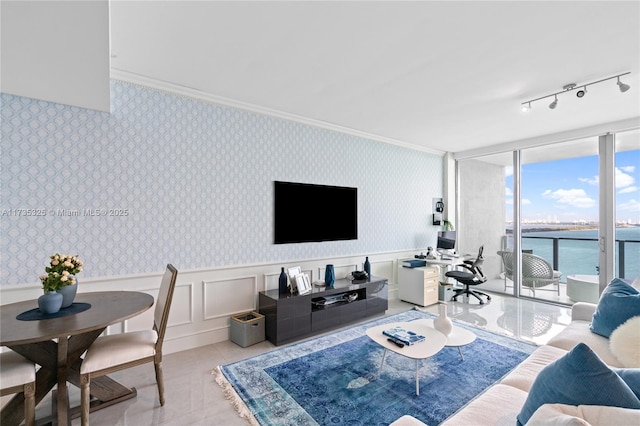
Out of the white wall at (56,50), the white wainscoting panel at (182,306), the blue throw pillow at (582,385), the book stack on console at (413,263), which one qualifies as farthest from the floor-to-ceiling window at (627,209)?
the white wall at (56,50)

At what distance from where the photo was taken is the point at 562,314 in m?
4.27

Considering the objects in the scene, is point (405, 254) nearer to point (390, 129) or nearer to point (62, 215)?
point (390, 129)

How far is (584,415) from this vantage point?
1015 millimetres

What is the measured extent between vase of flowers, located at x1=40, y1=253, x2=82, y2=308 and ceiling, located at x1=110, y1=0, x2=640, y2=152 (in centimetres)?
169

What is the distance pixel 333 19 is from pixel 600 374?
2339 mm

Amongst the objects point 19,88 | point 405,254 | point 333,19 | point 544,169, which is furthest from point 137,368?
point 544,169

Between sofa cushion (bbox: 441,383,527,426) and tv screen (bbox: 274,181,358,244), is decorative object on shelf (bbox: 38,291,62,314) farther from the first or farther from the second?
sofa cushion (bbox: 441,383,527,426)

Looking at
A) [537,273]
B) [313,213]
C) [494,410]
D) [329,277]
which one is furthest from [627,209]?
[494,410]

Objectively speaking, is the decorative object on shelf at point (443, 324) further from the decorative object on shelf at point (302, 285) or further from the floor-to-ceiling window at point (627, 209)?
the floor-to-ceiling window at point (627, 209)

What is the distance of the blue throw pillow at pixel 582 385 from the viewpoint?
1.03 meters

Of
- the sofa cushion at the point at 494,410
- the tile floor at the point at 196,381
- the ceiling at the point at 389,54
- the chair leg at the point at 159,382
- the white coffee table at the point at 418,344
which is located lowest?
the tile floor at the point at 196,381

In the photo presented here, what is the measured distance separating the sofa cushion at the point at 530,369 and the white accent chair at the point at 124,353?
92.2 inches

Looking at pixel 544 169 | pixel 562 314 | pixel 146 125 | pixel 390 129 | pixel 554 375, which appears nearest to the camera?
pixel 554 375

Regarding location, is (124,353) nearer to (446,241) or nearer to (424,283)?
(424,283)
